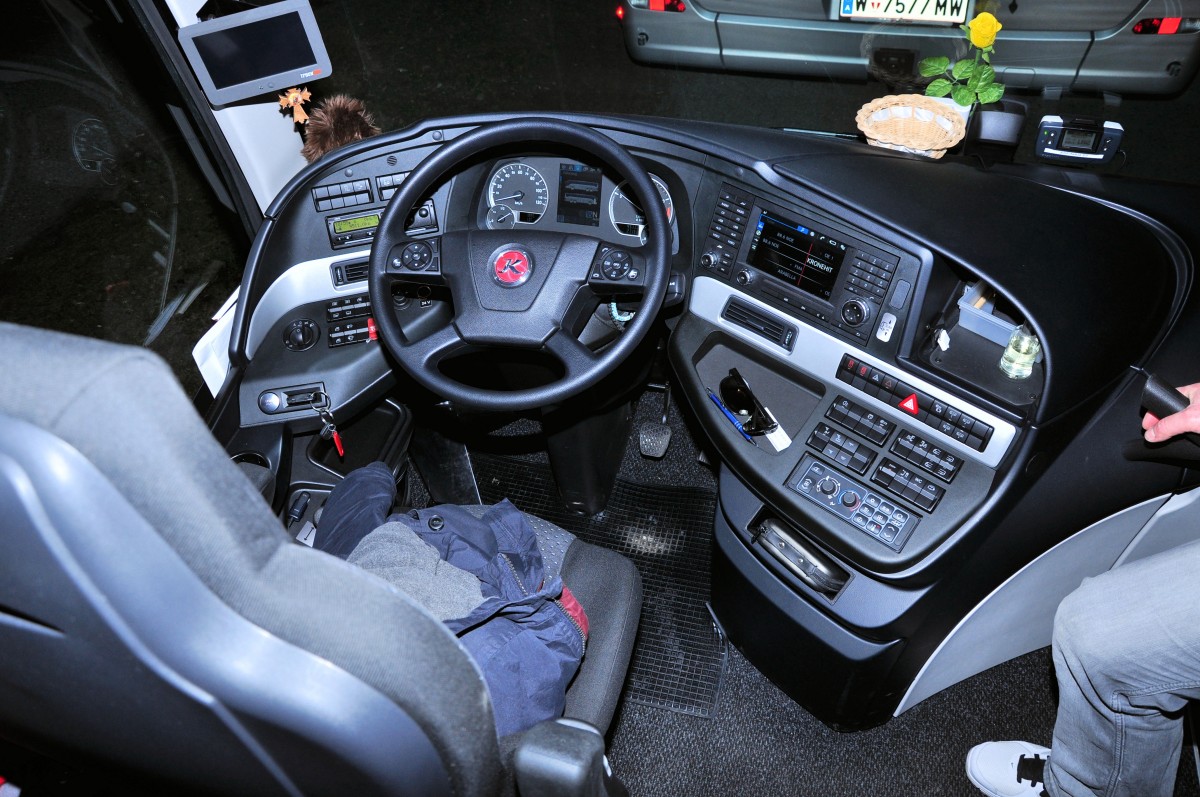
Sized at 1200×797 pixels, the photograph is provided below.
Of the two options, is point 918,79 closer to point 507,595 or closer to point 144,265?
point 507,595

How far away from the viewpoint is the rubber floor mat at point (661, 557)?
2182mm

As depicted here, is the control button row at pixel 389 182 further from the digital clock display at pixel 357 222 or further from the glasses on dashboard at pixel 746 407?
the glasses on dashboard at pixel 746 407

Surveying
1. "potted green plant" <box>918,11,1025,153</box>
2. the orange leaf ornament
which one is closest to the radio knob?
"potted green plant" <box>918,11,1025,153</box>

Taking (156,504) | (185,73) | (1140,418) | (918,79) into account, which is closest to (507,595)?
(156,504)

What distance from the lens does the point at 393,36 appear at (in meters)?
2.70

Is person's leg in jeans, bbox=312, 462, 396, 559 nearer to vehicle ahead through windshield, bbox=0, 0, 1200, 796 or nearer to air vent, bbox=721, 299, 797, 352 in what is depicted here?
vehicle ahead through windshield, bbox=0, 0, 1200, 796

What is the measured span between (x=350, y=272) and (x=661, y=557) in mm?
1144

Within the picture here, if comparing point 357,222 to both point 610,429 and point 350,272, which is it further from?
point 610,429

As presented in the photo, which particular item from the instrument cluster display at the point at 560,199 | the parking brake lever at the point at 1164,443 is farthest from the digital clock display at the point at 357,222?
the parking brake lever at the point at 1164,443

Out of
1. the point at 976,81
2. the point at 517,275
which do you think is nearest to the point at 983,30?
the point at 976,81

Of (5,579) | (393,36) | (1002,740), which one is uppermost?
(5,579)

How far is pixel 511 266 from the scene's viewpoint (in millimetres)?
1712

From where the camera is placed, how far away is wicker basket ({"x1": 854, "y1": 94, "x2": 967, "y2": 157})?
1.79 meters

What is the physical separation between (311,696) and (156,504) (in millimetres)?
211
